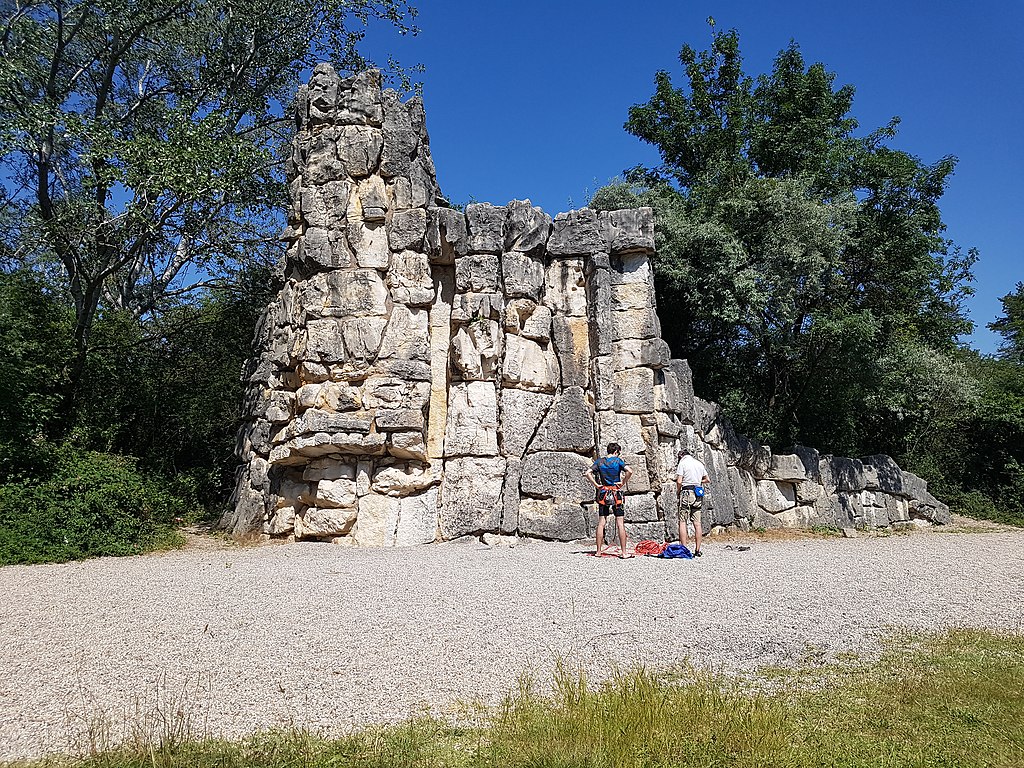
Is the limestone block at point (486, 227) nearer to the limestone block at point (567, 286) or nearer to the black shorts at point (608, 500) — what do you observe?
the limestone block at point (567, 286)

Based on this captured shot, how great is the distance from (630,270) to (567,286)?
1.30 meters

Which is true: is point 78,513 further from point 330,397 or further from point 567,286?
point 567,286

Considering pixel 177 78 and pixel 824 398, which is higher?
pixel 177 78

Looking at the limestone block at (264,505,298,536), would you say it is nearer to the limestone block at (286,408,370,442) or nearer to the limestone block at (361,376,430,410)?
the limestone block at (286,408,370,442)

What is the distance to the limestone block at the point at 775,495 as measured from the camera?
52.4 ft

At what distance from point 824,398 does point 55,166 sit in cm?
2016

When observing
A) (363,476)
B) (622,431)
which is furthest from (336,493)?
(622,431)

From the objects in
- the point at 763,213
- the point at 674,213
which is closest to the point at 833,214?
the point at 763,213

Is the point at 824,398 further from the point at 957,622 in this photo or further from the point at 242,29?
the point at 242,29

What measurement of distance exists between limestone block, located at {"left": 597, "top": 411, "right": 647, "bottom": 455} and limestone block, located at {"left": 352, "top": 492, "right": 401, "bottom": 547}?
400cm

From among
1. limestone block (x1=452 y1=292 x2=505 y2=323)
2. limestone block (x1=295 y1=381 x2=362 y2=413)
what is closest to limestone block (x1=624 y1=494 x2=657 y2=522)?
limestone block (x1=452 y1=292 x2=505 y2=323)

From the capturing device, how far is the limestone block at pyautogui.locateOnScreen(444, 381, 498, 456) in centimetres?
1289

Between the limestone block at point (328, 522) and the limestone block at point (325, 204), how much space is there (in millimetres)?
5412

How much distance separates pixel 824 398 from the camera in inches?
720
